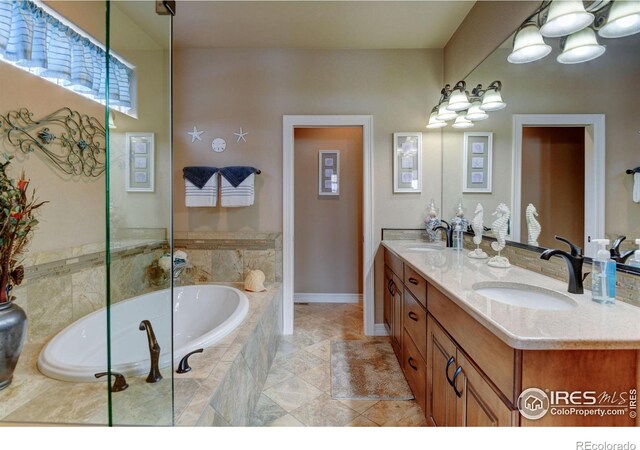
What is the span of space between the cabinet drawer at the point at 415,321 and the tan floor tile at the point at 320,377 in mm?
671

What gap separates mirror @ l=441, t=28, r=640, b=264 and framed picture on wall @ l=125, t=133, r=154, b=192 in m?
1.95

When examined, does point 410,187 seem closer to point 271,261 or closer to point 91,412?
point 271,261

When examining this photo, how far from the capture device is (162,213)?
1.20 m

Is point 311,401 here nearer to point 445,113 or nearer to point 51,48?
point 445,113

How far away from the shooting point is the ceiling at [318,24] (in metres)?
2.14

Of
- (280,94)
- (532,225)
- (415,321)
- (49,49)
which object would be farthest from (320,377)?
(49,49)

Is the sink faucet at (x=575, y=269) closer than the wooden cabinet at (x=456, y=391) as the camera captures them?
No

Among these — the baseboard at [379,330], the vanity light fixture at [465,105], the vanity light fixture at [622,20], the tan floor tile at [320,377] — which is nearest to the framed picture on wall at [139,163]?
the tan floor tile at [320,377]

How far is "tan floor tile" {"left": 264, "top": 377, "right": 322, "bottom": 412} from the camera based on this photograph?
1786 mm

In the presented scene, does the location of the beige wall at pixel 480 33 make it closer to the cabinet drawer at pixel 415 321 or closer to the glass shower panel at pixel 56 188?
the cabinet drawer at pixel 415 321

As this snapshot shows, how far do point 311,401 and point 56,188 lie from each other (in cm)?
202

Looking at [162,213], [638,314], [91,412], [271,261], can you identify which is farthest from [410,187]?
[91,412]

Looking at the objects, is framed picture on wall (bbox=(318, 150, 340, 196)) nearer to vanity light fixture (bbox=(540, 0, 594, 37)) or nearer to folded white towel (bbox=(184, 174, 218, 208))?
folded white towel (bbox=(184, 174, 218, 208))
